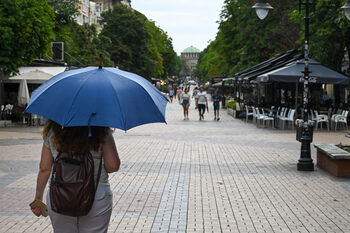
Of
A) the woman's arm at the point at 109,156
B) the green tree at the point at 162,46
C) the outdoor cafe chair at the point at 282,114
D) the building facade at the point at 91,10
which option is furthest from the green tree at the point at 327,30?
the green tree at the point at 162,46

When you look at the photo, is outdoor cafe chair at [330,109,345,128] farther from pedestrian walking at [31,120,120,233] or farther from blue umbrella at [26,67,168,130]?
pedestrian walking at [31,120,120,233]

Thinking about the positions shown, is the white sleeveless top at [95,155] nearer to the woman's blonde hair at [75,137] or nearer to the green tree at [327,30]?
the woman's blonde hair at [75,137]

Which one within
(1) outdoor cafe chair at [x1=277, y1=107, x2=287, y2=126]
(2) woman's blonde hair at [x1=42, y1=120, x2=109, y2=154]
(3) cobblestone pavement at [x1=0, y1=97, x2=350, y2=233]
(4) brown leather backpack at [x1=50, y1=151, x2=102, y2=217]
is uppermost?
(2) woman's blonde hair at [x1=42, y1=120, x2=109, y2=154]

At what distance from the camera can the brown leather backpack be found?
3404 millimetres

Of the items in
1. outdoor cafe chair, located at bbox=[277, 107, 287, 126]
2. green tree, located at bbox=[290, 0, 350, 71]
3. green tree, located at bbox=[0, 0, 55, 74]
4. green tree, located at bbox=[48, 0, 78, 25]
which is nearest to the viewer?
green tree, located at bbox=[0, 0, 55, 74]

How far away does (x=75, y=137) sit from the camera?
139 inches

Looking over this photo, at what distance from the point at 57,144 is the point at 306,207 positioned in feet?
15.4

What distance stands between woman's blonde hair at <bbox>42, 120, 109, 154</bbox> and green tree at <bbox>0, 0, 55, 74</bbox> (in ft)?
56.8

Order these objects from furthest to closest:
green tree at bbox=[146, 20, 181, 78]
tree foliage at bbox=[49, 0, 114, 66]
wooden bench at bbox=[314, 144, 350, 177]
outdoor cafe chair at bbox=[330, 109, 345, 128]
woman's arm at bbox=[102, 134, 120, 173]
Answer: green tree at bbox=[146, 20, 181, 78]
tree foliage at bbox=[49, 0, 114, 66]
outdoor cafe chair at bbox=[330, 109, 345, 128]
wooden bench at bbox=[314, 144, 350, 177]
woman's arm at bbox=[102, 134, 120, 173]

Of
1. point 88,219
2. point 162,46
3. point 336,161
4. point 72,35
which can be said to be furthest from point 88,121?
point 162,46

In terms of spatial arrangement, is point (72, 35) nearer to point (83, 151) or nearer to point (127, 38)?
point (127, 38)

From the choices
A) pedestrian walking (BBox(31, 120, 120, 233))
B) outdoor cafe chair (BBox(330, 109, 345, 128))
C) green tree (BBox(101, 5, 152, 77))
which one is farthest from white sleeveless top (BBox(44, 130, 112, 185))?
green tree (BBox(101, 5, 152, 77))

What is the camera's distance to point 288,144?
52.6ft

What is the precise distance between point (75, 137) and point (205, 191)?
17.0 feet
